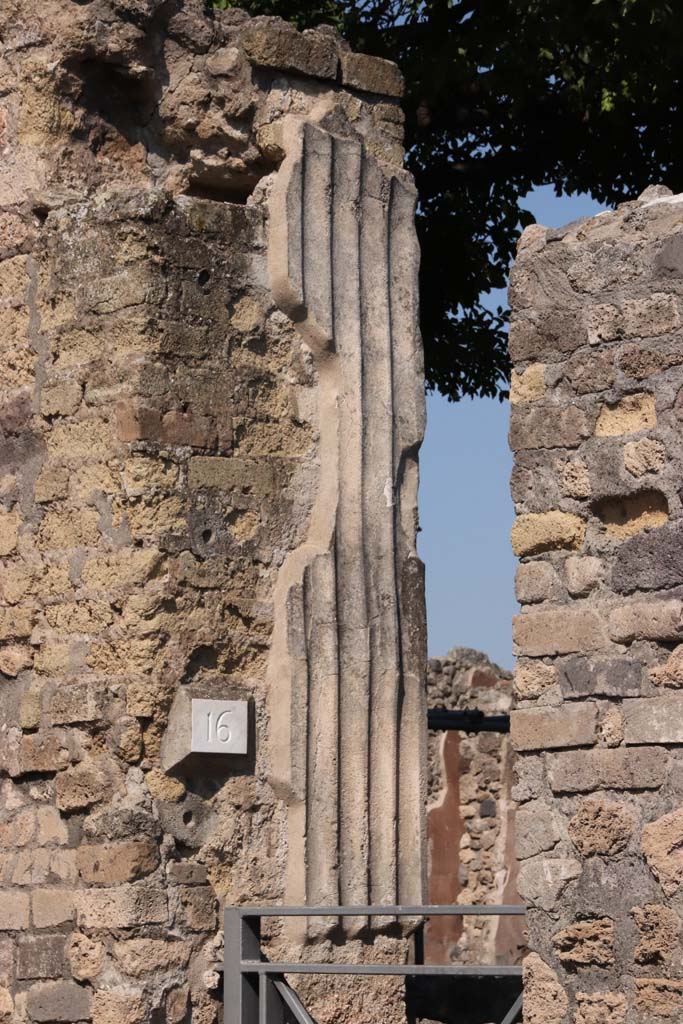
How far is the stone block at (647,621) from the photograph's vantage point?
16.8 feet

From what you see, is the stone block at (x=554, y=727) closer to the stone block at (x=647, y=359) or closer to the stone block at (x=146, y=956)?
the stone block at (x=647, y=359)

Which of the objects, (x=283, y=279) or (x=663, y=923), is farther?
(x=283, y=279)

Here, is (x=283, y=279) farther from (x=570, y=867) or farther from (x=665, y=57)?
(x=665, y=57)

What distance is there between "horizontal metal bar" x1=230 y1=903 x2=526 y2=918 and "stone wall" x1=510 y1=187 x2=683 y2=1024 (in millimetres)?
316

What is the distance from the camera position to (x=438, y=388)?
13086 millimetres

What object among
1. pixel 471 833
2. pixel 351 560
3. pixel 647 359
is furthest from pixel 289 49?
pixel 471 833

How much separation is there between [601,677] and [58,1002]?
8.15 ft

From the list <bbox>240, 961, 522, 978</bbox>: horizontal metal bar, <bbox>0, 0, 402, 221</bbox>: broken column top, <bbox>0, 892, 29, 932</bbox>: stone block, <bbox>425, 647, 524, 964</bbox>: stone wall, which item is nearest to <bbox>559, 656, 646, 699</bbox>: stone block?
<bbox>240, 961, 522, 978</bbox>: horizontal metal bar

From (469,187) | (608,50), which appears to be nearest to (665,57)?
(608,50)

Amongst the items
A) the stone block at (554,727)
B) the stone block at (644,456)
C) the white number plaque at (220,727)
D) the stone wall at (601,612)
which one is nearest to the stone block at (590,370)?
the stone wall at (601,612)

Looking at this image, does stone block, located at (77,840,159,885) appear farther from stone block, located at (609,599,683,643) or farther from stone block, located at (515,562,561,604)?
stone block, located at (609,599,683,643)

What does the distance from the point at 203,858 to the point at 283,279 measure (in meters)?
2.01

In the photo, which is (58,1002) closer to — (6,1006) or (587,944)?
(6,1006)

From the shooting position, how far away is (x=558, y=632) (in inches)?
210
